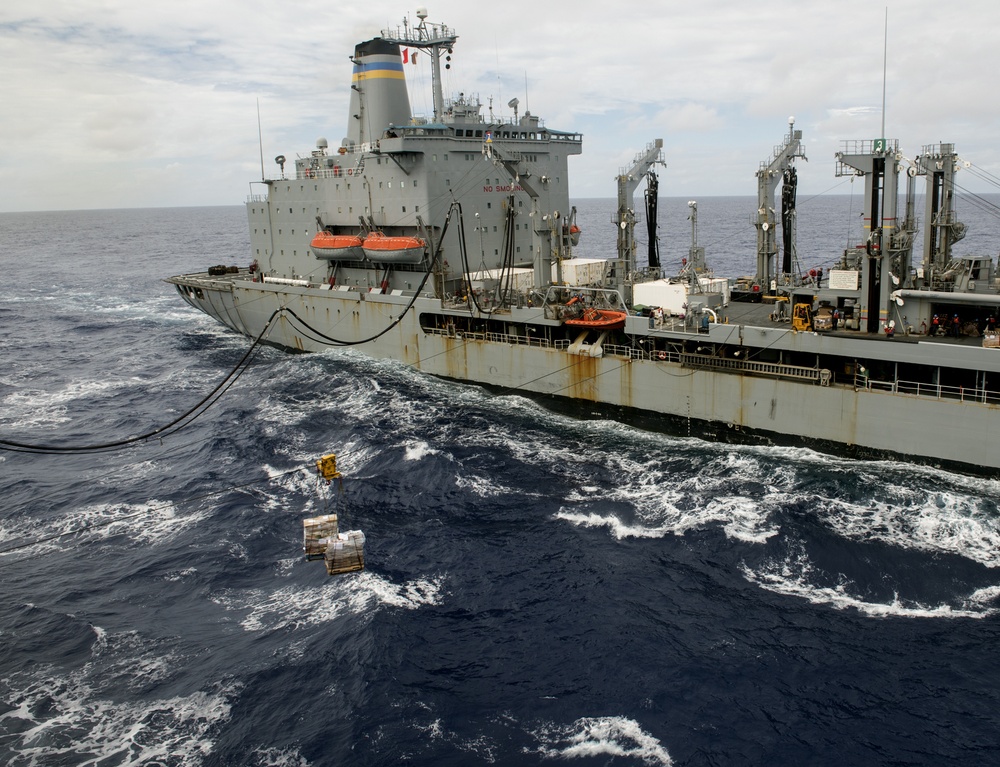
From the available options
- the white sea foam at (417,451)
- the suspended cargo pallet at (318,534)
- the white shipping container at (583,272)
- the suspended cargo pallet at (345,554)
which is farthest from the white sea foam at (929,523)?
the white shipping container at (583,272)

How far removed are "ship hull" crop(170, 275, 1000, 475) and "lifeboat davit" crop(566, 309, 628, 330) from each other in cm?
Result: 112

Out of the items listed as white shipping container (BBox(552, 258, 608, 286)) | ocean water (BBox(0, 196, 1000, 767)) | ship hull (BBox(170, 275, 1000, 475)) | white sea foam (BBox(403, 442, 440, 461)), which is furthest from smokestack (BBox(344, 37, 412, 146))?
white sea foam (BBox(403, 442, 440, 461))

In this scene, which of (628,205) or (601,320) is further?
(628,205)

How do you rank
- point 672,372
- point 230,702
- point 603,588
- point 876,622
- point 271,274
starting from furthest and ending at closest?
point 271,274, point 672,372, point 603,588, point 876,622, point 230,702

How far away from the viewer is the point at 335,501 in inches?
888

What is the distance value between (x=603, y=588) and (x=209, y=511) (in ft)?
39.9

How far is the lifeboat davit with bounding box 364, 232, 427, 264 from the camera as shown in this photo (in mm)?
33219

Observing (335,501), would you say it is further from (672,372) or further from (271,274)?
(271,274)

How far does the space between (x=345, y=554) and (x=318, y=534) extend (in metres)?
1.10

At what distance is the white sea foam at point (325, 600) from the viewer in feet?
55.0

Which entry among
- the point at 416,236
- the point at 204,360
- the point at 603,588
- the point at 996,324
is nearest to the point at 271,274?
the point at 204,360

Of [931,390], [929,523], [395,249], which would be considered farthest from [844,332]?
[395,249]

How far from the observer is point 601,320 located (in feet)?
92.1

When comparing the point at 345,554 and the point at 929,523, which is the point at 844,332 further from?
the point at 345,554
